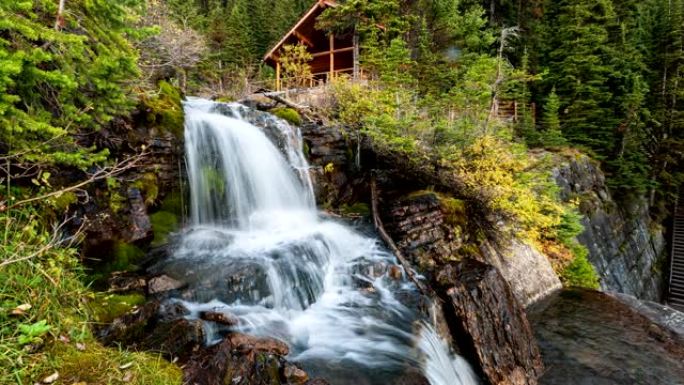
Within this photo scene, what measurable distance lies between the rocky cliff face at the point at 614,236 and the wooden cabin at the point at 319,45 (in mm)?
12474

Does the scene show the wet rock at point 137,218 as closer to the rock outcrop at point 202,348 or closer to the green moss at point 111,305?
the green moss at point 111,305

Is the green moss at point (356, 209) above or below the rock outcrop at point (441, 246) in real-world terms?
above

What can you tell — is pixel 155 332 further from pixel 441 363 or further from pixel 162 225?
pixel 441 363

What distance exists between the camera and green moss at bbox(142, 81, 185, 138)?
6.87m

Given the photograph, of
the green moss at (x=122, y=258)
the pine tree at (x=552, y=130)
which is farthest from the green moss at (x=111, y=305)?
the pine tree at (x=552, y=130)

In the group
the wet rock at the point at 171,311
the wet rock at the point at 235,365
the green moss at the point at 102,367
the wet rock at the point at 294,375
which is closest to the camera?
the green moss at the point at 102,367

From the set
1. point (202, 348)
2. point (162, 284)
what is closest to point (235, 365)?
point (202, 348)

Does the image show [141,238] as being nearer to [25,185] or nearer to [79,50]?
[25,185]

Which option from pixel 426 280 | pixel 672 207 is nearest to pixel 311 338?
pixel 426 280

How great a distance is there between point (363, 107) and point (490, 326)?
21.4 feet

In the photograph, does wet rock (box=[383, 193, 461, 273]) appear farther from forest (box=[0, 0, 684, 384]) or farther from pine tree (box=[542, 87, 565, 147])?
pine tree (box=[542, 87, 565, 147])

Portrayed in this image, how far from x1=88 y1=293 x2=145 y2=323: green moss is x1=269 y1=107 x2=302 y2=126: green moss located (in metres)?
7.32

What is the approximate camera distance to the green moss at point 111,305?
12.5ft

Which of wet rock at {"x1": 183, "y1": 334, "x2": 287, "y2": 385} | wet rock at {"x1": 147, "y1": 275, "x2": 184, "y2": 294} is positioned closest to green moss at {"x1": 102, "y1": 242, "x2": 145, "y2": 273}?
wet rock at {"x1": 147, "y1": 275, "x2": 184, "y2": 294}
